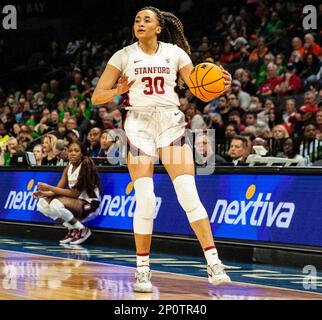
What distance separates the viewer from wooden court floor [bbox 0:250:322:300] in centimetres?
702

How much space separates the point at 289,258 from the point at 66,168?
4.43m

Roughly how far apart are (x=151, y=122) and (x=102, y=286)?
1476 millimetres

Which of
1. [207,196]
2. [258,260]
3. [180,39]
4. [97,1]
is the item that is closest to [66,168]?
A: [207,196]

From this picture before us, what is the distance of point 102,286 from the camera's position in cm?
767

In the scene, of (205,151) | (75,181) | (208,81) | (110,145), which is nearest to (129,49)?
(208,81)

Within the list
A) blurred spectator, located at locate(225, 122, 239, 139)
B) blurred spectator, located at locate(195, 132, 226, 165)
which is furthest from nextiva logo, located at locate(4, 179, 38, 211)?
blurred spectator, located at locate(225, 122, 239, 139)

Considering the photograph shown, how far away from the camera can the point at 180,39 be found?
822cm

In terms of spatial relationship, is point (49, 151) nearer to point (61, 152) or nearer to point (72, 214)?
point (61, 152)

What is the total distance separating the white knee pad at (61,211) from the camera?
12.9 meters

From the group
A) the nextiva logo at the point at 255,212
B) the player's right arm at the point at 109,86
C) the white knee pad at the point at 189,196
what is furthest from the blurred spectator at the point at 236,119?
the white knee pad at the point at 189,196

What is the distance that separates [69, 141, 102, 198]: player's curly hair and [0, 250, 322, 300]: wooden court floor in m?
3.13

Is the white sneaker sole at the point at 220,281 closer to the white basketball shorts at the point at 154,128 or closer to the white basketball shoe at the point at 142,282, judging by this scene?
the white basketball shoe at the point at 142,282
